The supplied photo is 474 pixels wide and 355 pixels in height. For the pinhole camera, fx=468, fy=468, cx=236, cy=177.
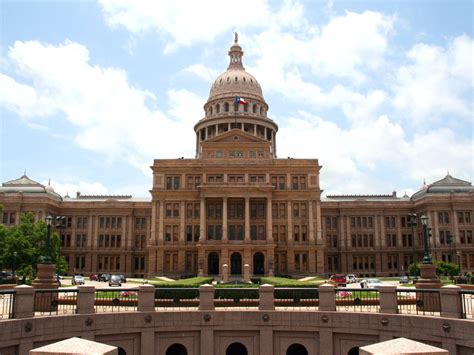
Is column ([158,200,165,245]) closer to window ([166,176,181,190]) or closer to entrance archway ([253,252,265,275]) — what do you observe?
window ([166,176,181,190])

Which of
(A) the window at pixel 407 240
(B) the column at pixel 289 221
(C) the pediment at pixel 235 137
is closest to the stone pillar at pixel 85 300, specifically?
(B) the column at pixel 289 221

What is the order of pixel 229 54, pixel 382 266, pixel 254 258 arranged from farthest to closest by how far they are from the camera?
pixel 229 54, pixel 382 266, pixel 254 258

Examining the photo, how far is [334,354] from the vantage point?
23.4 m

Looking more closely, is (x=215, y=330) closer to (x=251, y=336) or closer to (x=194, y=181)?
(x=251, y=336)

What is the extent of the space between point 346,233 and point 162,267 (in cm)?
3899

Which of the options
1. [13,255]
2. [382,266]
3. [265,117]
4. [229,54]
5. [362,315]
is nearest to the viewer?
[362,315]

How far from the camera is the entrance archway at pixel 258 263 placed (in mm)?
79438

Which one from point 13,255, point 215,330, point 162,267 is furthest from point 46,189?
point 215,330

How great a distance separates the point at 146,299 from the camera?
24125 millimetres

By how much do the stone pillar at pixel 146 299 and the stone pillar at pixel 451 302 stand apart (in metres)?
13.9

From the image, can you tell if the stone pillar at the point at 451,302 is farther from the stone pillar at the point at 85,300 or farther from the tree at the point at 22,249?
the tree at the point at 22,249

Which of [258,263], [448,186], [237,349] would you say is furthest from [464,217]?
[237,349]

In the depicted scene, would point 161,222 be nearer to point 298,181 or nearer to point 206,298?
point 298,181

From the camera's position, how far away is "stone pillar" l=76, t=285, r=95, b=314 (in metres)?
23.0
